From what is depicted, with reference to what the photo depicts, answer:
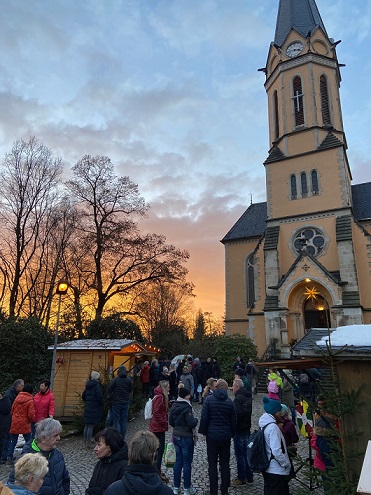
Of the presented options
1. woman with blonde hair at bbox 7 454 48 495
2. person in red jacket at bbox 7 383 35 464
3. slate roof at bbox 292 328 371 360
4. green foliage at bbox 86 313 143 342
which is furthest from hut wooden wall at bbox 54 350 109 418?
woman with blonde hair at bbox 7 454 48 495

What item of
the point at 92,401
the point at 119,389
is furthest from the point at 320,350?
the point at 92,401

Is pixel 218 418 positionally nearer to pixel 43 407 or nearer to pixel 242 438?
pixel 242 438

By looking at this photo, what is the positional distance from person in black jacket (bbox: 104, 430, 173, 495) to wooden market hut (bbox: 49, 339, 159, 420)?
9.40 metres

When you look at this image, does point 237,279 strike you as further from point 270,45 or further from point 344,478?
point 344,478

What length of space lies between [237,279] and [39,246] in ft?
51.5

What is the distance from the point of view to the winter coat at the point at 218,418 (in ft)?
19.7

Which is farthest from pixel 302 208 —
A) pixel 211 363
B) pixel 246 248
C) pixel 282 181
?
pixel 211 363

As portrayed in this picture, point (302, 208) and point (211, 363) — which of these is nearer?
point (211, 363)

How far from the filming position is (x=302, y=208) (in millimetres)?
25500

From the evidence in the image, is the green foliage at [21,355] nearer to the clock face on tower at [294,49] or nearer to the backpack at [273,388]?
the backpack at [273,388]

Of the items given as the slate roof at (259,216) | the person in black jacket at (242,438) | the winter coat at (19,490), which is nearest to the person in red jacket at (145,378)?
the person in black jacket at (242,438)

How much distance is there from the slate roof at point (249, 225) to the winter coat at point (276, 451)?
26616 mm

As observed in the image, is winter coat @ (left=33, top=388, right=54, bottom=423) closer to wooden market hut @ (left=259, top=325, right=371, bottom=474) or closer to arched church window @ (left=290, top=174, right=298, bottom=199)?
wooden market hut @ (left=259, top=325, right=371, bottom=474)

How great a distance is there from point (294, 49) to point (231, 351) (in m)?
23.4
